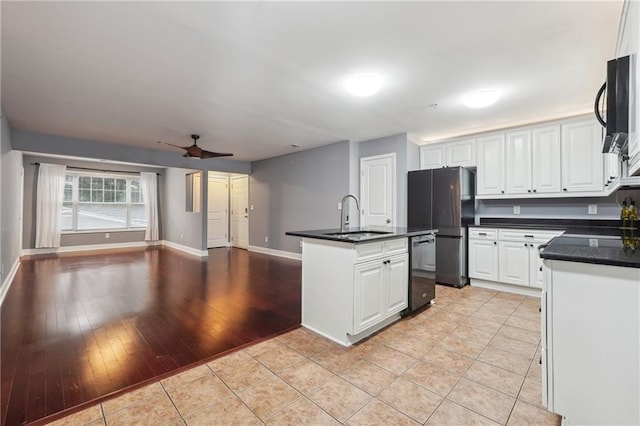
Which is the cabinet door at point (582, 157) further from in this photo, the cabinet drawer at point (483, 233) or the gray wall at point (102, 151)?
the gray wall at point (102, 151)

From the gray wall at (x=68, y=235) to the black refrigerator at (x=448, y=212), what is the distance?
7.68m

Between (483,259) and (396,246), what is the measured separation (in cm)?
209

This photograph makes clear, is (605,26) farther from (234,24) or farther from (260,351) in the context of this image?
(260,351)

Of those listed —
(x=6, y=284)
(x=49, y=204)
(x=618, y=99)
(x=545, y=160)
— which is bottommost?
(x=6, y=284)

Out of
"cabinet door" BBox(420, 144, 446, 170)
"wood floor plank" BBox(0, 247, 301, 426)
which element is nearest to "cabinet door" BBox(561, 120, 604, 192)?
"cabinet door" BBox(420, 144, 446, 170)

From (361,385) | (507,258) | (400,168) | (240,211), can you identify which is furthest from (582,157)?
(240,211)

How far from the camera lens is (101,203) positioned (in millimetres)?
7879

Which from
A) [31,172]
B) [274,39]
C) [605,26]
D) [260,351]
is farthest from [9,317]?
[605,26]

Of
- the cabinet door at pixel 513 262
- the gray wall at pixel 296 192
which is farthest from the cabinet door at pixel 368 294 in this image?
the gray wall at pixel 296 192

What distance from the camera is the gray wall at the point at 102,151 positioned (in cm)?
470

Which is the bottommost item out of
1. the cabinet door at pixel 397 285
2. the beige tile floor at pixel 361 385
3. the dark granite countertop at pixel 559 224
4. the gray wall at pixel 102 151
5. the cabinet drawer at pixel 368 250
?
the beige tile floor at pixel 361 385

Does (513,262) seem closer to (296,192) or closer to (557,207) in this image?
(557,207)

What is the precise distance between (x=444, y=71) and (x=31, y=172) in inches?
349

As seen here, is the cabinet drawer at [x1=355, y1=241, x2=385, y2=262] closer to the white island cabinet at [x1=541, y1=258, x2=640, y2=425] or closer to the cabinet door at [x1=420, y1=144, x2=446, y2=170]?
the white island cabinet at [x1=541, y1=258, x2=640, y2=425]
